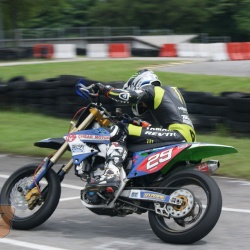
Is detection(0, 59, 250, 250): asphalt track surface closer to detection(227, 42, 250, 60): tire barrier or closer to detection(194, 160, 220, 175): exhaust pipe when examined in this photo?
detection(194, 160, 220, 175): exhaust pipe

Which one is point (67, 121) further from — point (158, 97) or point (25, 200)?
point (158, 97)

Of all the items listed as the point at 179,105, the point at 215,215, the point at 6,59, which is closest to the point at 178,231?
the point at 215,215

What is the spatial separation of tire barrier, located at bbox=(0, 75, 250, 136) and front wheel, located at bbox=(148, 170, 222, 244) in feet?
19.3

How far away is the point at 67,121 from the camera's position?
14211mm

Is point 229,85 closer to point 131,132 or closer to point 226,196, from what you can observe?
A: point 226,196

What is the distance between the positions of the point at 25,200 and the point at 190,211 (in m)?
1.69

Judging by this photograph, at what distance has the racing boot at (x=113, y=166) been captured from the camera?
20.5ft

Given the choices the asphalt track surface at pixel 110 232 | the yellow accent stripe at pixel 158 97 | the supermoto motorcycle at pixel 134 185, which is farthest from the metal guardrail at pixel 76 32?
the yellow accent stripe at pixel 158 97

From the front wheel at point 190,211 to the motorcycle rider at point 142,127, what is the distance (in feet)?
1.56

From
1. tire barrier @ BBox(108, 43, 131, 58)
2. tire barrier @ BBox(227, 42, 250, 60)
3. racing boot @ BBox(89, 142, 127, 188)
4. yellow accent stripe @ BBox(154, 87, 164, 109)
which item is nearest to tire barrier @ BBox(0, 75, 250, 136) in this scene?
yellow accent stripe @ BBox(154, 87, 164, 109)

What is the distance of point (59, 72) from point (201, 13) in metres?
36.5

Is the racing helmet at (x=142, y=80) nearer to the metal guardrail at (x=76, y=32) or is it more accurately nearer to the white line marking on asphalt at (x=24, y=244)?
the white line marking on asphalt at (x=24, y=244)

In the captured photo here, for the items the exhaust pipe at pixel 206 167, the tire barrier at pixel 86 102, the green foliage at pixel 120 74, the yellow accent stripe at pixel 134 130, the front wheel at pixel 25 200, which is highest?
the yellow accent stripe at pixel 134 130

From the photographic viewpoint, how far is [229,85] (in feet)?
55.8
